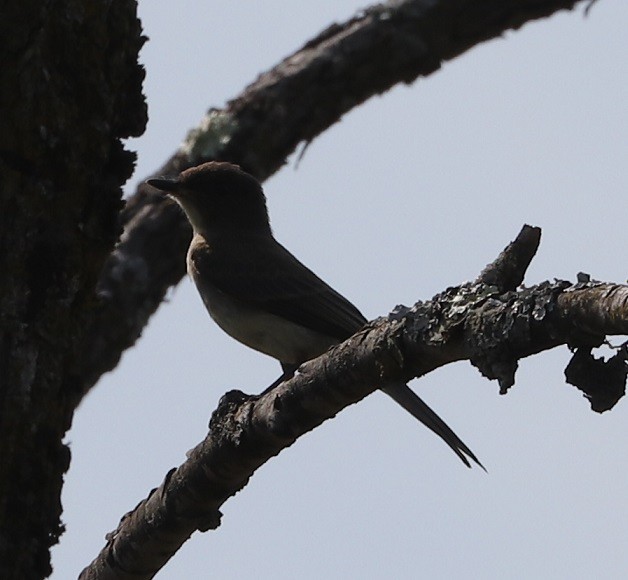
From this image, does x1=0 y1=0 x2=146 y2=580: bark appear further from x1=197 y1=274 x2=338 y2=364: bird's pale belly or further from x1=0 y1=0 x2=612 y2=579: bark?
x1=197 y1=274 x2=338 y2=364: bird's pale belly

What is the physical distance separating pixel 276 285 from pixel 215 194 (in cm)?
90

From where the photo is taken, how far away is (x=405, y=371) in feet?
12.6

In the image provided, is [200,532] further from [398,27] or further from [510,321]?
[398,27]

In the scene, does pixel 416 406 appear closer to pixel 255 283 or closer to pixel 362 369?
pixel 255 283

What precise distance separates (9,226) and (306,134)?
3.78 meters

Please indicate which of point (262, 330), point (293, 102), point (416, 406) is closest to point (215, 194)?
point (293, 102)

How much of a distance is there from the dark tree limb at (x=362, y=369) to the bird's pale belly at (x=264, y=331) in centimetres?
195

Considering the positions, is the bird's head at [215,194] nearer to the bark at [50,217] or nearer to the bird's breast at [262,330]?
the bird's breast at [262,330]

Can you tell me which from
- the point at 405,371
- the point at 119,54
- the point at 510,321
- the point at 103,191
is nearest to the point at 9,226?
the point at 103,191

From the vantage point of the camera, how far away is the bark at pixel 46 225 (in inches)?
184

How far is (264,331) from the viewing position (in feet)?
23.9

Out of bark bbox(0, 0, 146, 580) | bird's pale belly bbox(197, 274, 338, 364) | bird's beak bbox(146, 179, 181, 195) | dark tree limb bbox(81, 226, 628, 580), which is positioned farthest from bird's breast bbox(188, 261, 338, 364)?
bark bbox(0, 0, 146, 580)

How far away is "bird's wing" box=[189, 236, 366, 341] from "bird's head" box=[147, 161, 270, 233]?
0.22 meters

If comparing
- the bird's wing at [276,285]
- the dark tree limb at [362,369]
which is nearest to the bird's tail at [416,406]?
the bird's wing at [276,285]
